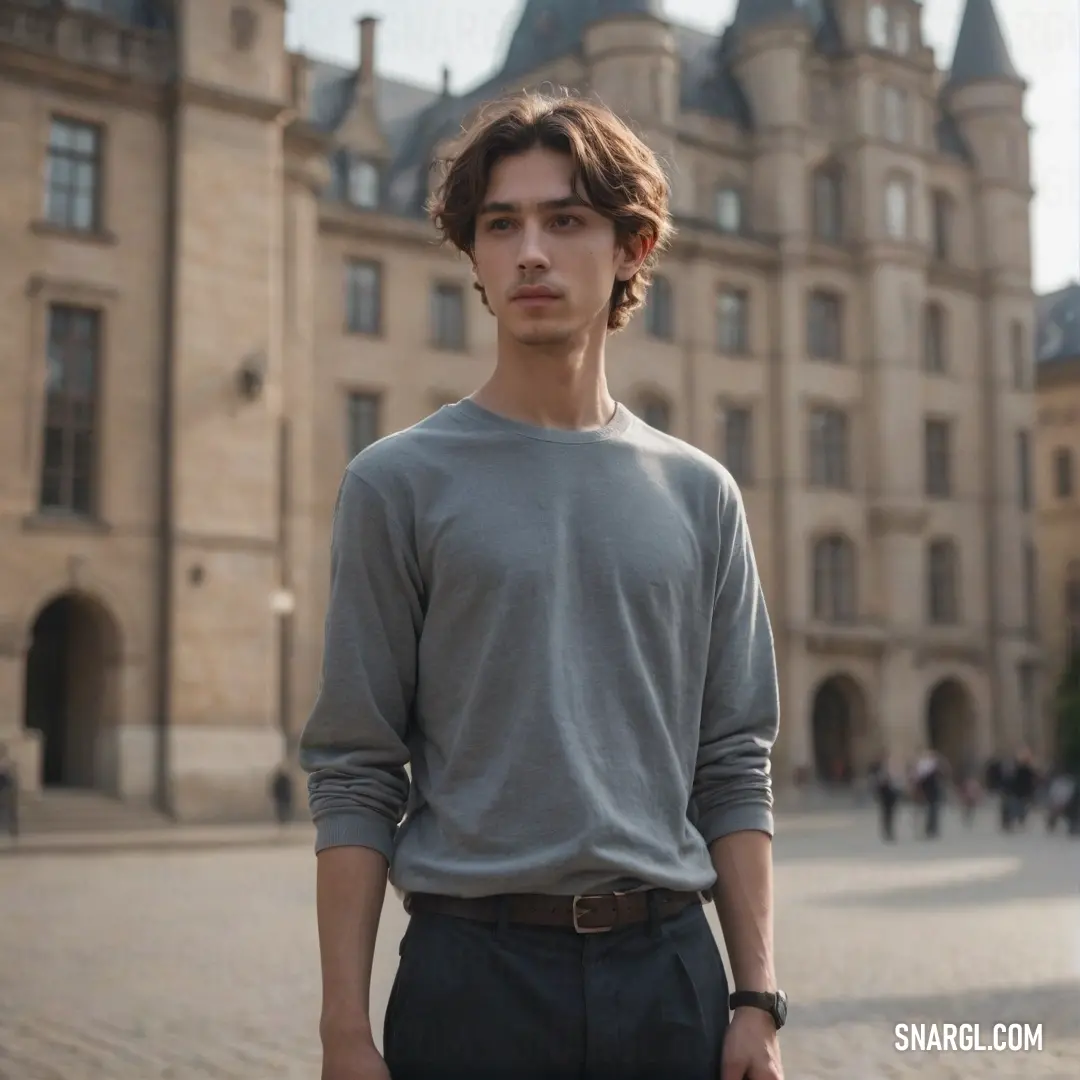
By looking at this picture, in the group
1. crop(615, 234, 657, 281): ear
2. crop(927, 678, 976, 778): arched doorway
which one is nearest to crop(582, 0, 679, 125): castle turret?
crop(927, 678, 976, 778): arched doorway

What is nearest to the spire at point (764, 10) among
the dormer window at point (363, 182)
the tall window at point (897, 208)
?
the tall window at point (897, 208)

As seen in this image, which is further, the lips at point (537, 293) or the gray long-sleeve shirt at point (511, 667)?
the lips at point (537, 293)

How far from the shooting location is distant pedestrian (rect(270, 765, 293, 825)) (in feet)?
90.4

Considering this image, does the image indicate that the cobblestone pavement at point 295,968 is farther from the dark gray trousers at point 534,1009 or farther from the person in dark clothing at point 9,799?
the dark gray trousers at point 534,1009

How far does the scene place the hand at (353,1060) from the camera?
225 cm

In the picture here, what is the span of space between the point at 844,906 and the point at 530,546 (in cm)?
1400

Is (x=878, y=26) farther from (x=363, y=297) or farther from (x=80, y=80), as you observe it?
(x=80, y=80)

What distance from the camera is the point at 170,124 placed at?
99.8 feet

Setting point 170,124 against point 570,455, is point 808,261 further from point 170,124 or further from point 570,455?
point 570,455

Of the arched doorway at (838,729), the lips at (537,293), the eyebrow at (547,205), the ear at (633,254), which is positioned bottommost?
the arched doorway at (838,729)

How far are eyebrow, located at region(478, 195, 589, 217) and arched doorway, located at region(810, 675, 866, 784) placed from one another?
4381 centimetres

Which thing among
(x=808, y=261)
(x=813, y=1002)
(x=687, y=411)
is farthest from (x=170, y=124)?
(x=813, y=1002)

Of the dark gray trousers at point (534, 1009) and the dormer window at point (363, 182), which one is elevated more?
the dormer window at point (363, 182)

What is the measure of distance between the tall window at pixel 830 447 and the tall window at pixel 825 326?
1.71 meters
